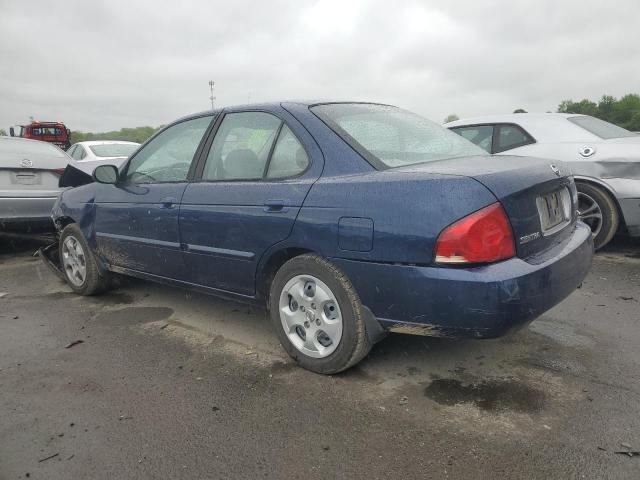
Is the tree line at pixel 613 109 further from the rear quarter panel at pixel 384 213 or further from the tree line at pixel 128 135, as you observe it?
the rear quarter panel at pixel 384 213

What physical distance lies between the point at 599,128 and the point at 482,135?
124 cm

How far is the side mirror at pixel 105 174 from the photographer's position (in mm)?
3996

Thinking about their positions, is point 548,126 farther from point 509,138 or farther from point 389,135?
point 389,135

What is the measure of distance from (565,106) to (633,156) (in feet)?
223

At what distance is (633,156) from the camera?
16.3 feet

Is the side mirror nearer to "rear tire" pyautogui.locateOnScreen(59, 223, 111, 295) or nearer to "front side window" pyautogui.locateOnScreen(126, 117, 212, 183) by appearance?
Answer: "front side window" pyautogui.locateOnScreen(126, 117, 212, 183)

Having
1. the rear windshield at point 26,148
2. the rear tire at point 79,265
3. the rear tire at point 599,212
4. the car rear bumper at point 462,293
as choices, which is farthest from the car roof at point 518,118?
the rear windshield at point 26,148

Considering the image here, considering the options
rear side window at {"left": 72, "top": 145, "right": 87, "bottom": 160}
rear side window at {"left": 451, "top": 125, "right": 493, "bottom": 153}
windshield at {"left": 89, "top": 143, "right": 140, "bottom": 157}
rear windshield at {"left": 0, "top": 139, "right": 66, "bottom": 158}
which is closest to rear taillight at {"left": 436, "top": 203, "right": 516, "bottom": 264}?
rear side window at {"left": 451, "top": 125, "right": 493, "bottom": 153}

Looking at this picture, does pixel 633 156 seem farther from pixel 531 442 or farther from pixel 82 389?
pixel 82 389

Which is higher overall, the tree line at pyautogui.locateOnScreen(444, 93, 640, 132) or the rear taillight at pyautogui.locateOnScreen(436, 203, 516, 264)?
the tree line at pyautogui.locateOnScreen(444, 93, 640, 132)

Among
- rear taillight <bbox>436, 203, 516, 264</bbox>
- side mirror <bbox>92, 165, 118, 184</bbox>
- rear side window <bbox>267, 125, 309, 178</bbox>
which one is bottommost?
rear taillight <bbox>436, 203, 516, 264</bbox>

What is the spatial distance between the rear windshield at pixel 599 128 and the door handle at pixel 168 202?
14.6 ft

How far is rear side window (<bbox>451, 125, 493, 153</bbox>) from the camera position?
19.9 ft

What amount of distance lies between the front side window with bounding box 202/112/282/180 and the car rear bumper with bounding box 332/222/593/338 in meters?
0.96
